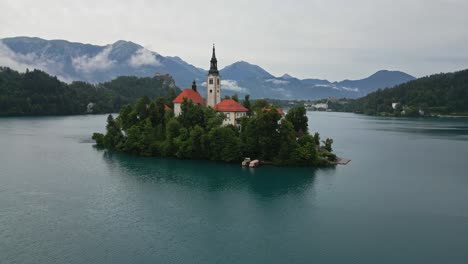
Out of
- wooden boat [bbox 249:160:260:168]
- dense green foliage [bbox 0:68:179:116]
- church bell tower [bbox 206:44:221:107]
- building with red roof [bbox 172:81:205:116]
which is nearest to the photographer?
wooden boat [bbox 249:160:260:168]

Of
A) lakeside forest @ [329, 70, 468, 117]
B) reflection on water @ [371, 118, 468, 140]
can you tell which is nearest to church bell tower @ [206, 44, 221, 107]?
reflection on water @ [371, 118, 468, 140]

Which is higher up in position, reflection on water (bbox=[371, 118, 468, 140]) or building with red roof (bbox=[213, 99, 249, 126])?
building with red roof (bbox=[213, 99, 249, 126])

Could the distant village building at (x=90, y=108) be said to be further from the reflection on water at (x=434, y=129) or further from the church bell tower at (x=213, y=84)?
the church bell tower at (x=213, y=84)

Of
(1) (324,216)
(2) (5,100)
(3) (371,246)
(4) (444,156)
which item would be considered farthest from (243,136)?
(2) (5,100)

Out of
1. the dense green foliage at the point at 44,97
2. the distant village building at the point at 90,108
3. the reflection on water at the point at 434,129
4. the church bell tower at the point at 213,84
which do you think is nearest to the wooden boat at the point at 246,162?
the church bell tower at the point at 213,84

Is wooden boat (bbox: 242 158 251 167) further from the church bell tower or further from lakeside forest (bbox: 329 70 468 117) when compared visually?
lakeside forest (bbox: 329 70 468 117)

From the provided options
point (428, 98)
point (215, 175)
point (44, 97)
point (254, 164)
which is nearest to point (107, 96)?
point (44, 97)

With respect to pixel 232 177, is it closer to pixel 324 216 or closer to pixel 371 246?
pixel 324 216
